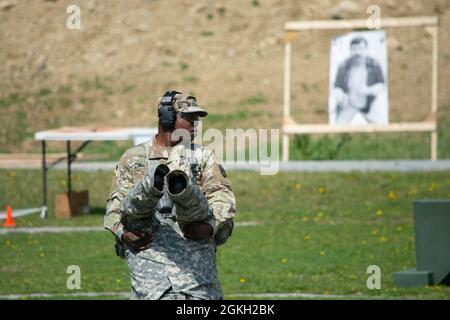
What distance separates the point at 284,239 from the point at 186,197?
1152 cm

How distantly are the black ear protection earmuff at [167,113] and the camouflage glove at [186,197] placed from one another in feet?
1.44

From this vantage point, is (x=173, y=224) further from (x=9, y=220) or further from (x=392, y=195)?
(x=392, y=195)

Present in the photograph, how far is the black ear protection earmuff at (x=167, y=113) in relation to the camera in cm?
738

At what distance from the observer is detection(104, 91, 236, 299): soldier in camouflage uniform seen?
23.7 ft

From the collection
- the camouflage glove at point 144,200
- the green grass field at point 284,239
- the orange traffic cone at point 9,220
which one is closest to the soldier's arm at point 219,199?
the camouflage glove at point 144,200

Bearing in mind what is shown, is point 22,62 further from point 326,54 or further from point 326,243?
point 326,243

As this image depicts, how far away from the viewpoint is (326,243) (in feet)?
58.3

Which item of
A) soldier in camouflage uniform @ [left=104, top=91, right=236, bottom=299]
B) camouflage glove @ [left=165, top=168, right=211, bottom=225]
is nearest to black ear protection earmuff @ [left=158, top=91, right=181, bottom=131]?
soldier in camouflage uniform @ [left=104, top=91, right=236, bottom=299]

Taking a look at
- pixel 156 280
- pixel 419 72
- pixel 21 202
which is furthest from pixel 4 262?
pixel 419 72

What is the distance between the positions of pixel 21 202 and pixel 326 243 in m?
7.58

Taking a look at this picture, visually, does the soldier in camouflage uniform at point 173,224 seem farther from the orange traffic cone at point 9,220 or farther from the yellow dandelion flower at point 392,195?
the yellow dandelion flower at point 392,195

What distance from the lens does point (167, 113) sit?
7379 millimetres

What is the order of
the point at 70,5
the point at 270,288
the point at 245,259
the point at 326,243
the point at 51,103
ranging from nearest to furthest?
the point at 270,288, the point at 245,259, the point at 326,243, the point at 51,103, the point at 70,5

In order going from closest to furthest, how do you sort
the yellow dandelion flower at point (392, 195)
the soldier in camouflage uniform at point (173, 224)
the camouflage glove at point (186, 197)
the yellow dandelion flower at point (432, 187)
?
the camouflage glove at point (186, 197) → the soldier in camouflage uniform at point (173, 224) → the yellow dandelion flower at point (392, 195) → the yellow dandelion flower at point (432, 187)
